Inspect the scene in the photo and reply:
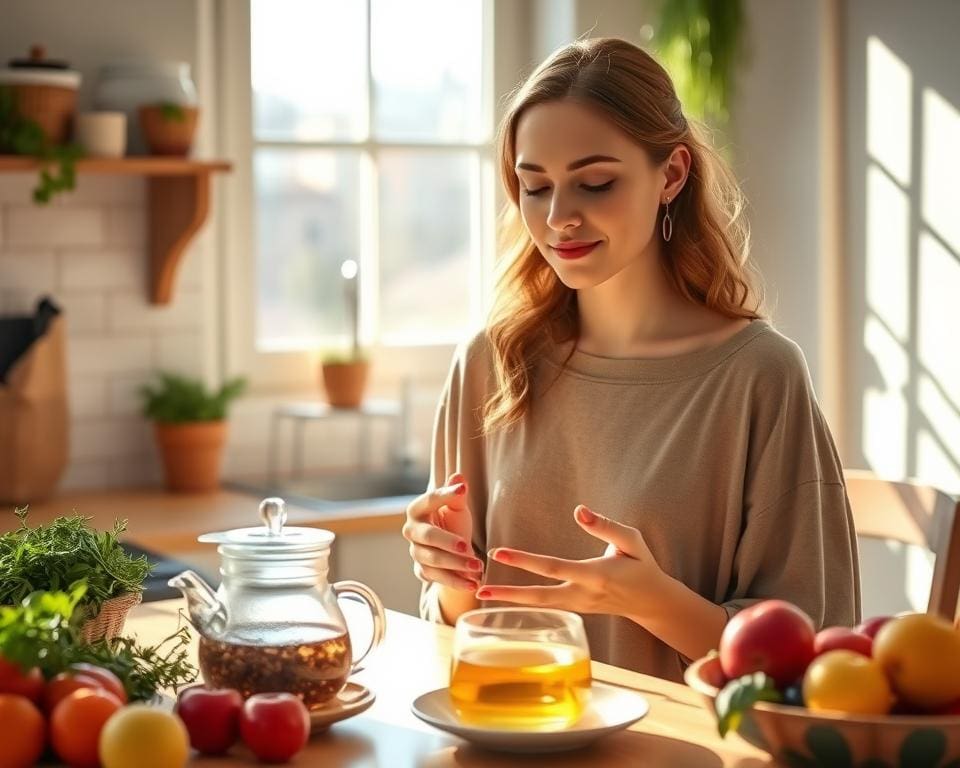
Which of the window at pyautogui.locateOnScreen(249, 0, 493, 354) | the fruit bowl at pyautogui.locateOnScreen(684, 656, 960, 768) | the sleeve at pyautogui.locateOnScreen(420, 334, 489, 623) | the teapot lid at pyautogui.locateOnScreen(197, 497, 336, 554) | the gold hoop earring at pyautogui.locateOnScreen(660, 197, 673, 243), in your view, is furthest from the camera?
the window at pyautogui.locateOnScreen(249, 0, 493, 354)

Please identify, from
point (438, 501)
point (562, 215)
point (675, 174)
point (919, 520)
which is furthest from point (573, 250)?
point (919, 520)

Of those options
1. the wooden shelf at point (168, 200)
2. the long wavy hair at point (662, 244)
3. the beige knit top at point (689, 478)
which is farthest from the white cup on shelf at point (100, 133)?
the beige knit top at point (689, 478)

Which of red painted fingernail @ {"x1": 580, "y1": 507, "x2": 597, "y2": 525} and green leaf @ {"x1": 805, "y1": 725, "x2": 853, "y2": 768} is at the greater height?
red painted fingernail @ {"x1": 580, "y1": 507, "x2": 597, "y2": 525}

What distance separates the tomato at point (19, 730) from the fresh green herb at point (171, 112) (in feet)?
7.42

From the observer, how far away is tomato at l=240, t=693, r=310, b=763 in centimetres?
135

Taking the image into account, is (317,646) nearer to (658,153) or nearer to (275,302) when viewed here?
(658,153)

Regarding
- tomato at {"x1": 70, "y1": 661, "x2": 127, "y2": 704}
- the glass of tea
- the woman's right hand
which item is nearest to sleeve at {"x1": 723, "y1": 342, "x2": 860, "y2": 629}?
the woman's right hand

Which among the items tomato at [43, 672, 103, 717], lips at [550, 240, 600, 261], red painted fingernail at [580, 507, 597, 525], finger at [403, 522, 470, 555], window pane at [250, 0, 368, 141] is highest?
window pane at [250, 0, 368, 141]

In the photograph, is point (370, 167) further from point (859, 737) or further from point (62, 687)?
point (859, 737)

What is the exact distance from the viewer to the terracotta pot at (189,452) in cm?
350

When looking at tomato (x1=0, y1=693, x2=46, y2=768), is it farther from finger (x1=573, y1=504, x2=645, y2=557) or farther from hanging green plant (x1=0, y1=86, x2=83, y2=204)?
hanging green plant (x1=0, y1=86, x2=83, y2=204)

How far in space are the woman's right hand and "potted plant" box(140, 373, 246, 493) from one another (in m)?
1.70

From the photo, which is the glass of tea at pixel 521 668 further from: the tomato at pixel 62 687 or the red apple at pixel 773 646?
the tomato at pixel 62 687

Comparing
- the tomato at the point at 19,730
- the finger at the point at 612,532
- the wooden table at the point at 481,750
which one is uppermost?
the finger at the point at 612,532
